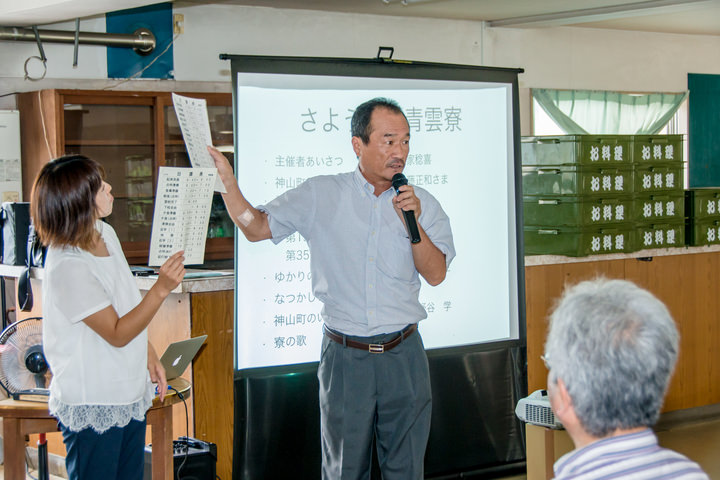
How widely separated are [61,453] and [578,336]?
3286 mm

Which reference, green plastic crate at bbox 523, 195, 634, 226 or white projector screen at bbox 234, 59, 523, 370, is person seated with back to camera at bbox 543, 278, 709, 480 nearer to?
white projector screen at bbox 234, 59, 523, 370

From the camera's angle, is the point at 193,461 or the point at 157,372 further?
the point at 193,461

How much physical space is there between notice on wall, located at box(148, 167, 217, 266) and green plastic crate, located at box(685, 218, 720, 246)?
135 inches

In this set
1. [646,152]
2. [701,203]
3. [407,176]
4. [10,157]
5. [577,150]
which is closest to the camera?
[407,176]

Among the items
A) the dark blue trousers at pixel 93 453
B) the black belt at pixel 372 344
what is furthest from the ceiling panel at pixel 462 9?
the dark blue trousers at pixel 93 453

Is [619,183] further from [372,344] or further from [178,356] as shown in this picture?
[178,356]

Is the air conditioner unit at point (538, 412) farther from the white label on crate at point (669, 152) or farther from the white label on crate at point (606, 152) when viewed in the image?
the white label on crate at point (669, 152)

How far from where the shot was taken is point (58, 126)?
4680mm

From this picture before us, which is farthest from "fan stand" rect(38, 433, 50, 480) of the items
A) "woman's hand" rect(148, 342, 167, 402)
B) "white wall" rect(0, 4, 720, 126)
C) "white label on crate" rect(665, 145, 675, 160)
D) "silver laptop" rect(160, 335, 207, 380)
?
"white label on crate" rect(665, 145, 675, 160)

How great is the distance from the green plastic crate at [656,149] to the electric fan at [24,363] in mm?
3233

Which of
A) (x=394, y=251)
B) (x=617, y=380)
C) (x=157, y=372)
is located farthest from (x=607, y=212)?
(x=617, y=380)

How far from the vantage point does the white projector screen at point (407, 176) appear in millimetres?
3080

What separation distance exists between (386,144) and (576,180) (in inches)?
78.3

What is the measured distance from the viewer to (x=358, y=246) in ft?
8.08
